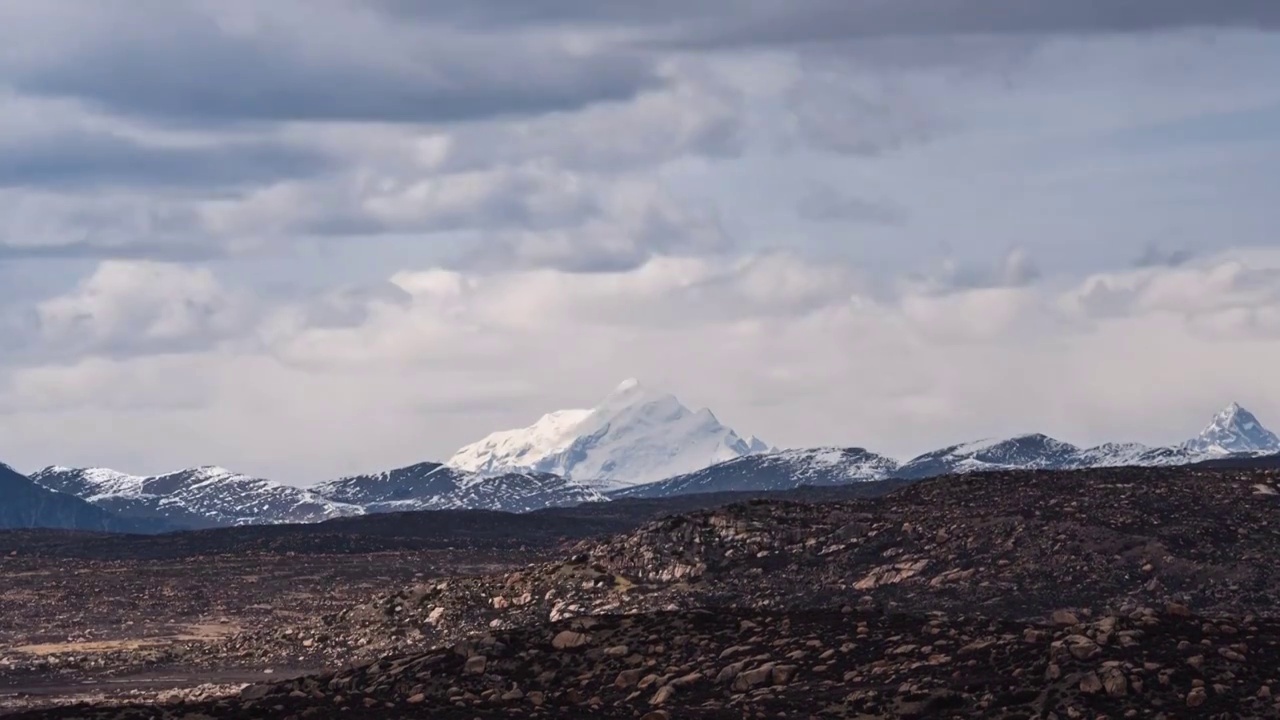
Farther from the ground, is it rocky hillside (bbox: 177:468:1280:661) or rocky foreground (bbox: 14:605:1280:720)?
rocky hillside (bbox: 177:468:1280:661)

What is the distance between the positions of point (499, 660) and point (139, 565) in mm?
137745

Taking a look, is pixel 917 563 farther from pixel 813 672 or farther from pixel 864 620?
pixel 813 672

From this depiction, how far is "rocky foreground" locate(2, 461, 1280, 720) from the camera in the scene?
3547 centimetres

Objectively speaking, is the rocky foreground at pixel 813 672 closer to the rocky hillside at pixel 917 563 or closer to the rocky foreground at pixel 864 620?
the rocky foreground at pixel 864 620

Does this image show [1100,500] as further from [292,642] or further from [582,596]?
[292,642]

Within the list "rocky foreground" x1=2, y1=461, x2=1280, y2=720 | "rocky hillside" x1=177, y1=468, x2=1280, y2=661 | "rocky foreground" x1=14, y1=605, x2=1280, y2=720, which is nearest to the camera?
"rocky foreground" x1=14, y1=605, x2=1280, y2=720

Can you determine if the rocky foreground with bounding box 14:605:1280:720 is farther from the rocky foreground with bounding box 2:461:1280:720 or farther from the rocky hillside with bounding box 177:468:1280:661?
the rocky hillside with bounding box 177:468:1280:661

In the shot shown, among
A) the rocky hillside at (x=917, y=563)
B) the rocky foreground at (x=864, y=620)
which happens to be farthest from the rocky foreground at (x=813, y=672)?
the rocky hillside at (x=917, y=563)

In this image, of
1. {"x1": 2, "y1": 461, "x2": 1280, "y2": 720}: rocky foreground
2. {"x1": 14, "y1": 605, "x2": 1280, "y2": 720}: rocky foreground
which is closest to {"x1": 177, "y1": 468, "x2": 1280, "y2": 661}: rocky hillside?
{"x1": 2, "y1": 461, "x2": 1280, "y2": 720}: rocky foreground

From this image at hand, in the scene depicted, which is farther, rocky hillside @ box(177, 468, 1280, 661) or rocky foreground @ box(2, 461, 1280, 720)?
rocky hillside @ box(177, 468, 1280, 661)

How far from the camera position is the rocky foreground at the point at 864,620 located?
35.5 metres

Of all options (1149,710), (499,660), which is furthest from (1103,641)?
(499,660)

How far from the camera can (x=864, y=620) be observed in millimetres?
43125

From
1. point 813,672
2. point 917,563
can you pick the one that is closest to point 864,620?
point 813,672
